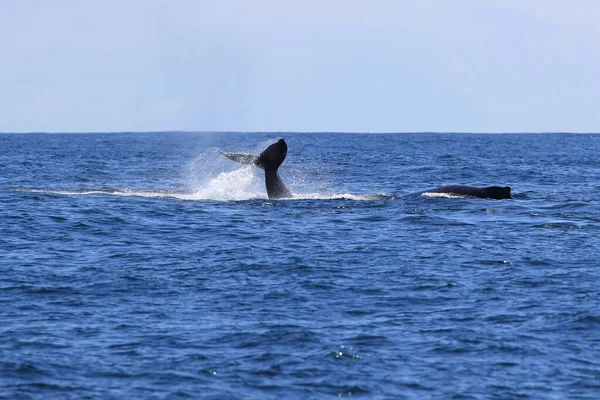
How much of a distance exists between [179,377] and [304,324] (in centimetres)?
321

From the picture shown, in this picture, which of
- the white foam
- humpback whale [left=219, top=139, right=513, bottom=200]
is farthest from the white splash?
the white foam

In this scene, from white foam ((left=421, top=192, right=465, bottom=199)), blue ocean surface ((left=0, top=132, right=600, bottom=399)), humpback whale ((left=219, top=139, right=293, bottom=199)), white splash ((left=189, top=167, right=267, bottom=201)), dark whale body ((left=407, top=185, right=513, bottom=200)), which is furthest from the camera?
white splash ((left=189, top=167, right=267, bottom=201))

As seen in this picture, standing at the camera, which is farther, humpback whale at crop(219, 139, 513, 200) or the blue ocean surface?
humpback whale at crop(219, 139, 513, 200)

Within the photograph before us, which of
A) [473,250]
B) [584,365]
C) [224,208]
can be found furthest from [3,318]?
[224,208]

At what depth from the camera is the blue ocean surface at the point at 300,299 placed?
13.6 metres

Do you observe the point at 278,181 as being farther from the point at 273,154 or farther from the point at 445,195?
the point at 445,195

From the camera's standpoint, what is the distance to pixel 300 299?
1811 cm

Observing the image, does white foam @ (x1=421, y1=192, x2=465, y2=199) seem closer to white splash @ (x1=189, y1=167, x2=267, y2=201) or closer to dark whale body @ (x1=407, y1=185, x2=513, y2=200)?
dark whale body @ (x1=407, y1=185, x2=513, y2=200)

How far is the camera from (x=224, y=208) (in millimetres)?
31469

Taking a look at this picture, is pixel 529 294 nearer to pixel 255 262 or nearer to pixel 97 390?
pixel 255 262

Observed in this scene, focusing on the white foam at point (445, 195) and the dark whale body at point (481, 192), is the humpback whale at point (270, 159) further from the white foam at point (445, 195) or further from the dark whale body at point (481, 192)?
the white foam at point (445, 195)

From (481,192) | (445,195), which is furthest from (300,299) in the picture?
(481,192)

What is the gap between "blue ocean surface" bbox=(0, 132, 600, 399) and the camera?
13.6m

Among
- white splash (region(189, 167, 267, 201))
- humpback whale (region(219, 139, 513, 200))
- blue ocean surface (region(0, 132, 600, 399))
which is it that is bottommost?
blue ocean surface (region(0, 132, 600, 399))
